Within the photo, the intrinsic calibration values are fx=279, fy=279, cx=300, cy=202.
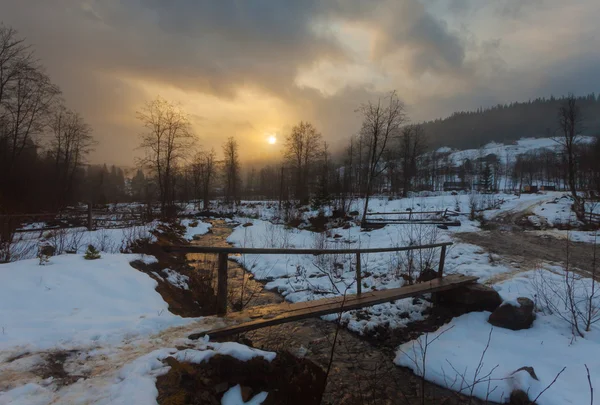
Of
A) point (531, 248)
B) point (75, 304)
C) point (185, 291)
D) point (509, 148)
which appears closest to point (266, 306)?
point (75, 304)

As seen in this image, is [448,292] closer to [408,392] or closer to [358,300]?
[358,300]

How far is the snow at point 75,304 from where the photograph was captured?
3.15m

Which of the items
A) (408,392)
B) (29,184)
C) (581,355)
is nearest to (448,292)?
(581,355)

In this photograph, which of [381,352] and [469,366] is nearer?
[469,366]

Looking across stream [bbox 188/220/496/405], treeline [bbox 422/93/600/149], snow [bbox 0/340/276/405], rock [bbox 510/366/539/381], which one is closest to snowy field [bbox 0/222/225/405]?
snow [bbox 0/340/276/405]

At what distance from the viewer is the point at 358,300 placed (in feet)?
17.4

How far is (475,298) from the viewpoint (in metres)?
6.09

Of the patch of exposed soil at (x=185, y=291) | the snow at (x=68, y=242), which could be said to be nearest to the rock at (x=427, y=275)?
the patch of exposed soil at (x=185, y=291)

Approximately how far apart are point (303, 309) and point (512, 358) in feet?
11.1

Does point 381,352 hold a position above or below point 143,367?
below

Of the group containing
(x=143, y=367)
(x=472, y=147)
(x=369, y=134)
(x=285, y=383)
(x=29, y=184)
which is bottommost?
(x=285, y=383)

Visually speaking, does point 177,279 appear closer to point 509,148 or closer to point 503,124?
point 509,148

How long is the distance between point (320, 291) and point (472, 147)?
178 metres

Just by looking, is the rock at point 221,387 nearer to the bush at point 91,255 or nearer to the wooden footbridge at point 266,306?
the wooden footbridge at point 266,306
